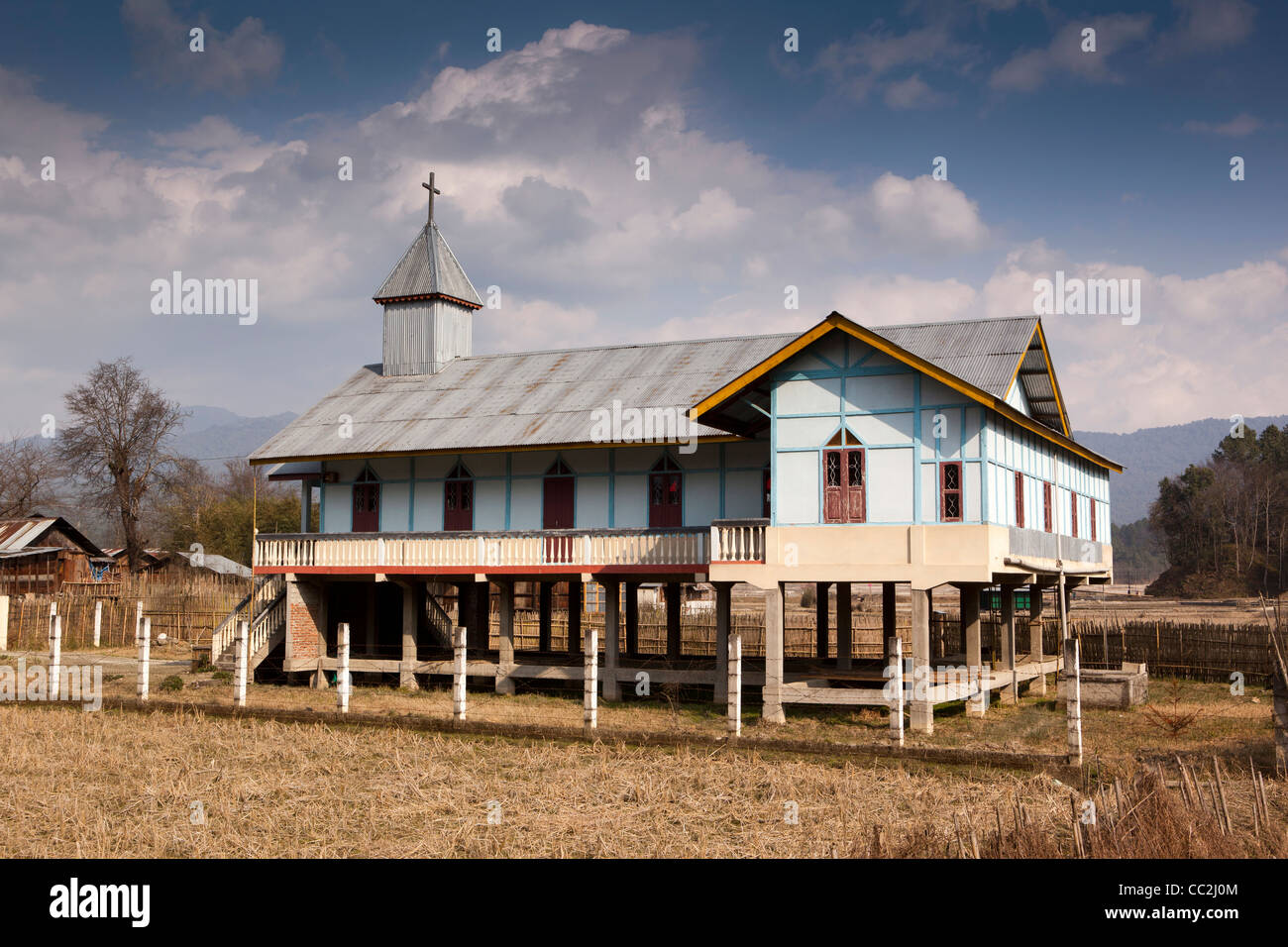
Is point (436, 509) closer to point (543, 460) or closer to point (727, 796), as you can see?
point (543, 460)

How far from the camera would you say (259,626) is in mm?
30672

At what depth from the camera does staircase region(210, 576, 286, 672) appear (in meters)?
30.6

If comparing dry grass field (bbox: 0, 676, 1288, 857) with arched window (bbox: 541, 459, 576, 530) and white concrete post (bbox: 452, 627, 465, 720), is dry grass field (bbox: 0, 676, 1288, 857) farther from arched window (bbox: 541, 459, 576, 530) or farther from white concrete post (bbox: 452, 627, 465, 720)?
arched window (bbox: 541, 459, 576, 530)

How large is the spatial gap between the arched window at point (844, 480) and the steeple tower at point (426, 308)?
1564 cm

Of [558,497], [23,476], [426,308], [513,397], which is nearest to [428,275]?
[426,308]

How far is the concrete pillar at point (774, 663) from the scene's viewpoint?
23.2 meters

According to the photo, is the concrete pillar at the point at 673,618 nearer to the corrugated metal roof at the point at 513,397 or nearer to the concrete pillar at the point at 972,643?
the corrugated metal roof at the point at 513,397

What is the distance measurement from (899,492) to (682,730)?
623 centimetres

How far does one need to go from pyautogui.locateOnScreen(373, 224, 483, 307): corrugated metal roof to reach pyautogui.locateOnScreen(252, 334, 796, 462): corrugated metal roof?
2418mm

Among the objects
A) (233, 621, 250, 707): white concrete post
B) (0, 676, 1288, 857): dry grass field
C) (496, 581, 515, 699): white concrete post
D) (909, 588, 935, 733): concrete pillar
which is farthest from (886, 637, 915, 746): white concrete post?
(233, 621, 250, 707): white concrete post

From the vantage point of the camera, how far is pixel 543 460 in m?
29.8

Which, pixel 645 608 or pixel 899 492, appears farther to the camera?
pixel 645 608
